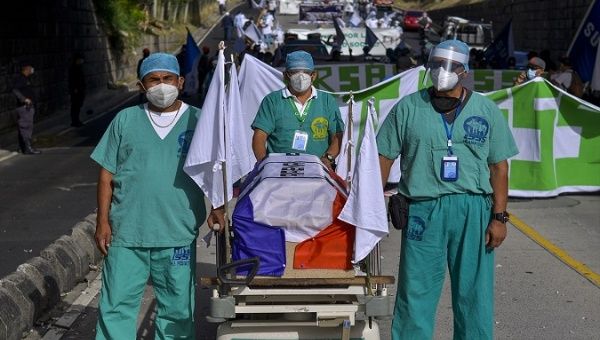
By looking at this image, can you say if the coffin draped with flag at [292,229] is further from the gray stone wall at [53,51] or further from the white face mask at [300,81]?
the gray stone wall at [53,51]

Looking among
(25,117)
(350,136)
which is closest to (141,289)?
(350,136)

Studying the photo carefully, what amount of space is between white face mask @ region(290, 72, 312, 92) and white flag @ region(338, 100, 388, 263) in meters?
1.83

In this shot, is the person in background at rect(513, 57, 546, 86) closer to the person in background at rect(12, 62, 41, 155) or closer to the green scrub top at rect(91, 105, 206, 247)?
the green scrub top at rect(91, 105, 206, 247)

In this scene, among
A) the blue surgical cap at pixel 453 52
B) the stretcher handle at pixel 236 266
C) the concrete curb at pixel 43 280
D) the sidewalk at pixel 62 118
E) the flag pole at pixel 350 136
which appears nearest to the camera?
the stretcher handle at pixel 236 266

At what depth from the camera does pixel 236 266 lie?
5.27 metres

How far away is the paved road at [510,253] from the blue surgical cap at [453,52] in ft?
6.98

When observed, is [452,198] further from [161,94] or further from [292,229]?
[161,94]

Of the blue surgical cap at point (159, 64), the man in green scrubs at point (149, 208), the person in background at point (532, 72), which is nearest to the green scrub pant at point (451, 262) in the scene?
the man in green scrubs at point (149, 208)

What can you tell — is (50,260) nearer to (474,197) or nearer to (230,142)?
(230,142)

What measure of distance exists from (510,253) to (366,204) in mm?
4732

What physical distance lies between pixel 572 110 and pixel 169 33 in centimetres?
4234

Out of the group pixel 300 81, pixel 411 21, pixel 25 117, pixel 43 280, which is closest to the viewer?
pixel 300 81

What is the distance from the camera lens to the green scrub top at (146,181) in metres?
5.68

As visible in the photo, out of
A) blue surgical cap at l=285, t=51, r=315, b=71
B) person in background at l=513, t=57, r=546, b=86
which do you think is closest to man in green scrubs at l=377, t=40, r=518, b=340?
blue surgical cap at l=285, t=51, r=315, b=71
